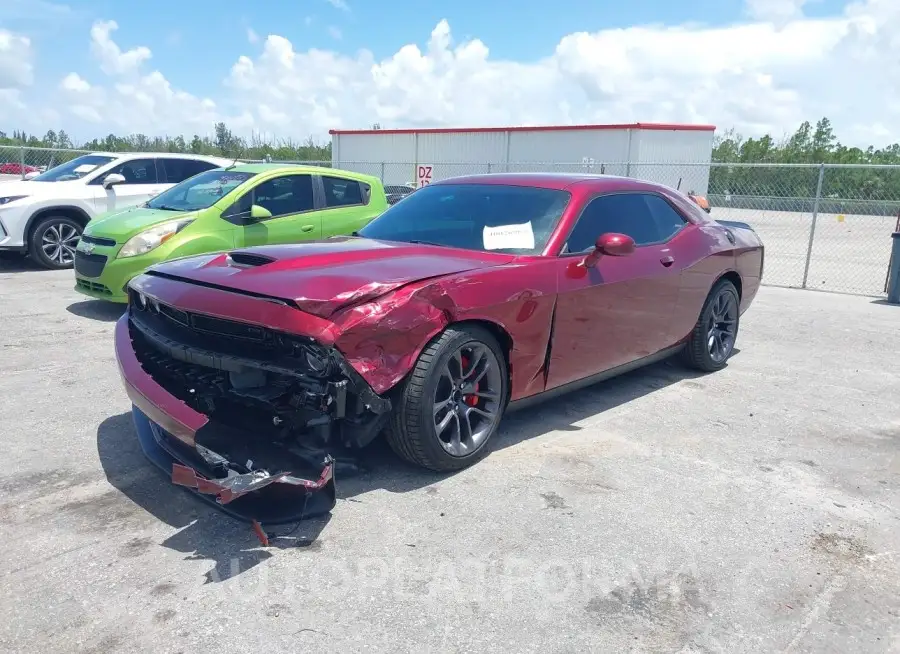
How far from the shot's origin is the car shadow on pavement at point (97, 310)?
749 cm

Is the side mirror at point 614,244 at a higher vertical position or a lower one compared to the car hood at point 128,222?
higher

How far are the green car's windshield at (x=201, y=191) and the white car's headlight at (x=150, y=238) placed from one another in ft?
1.47

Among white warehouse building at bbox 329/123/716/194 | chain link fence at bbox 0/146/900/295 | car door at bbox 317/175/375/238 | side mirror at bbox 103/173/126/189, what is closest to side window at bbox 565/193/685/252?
car door at bbox 317/175/375/238

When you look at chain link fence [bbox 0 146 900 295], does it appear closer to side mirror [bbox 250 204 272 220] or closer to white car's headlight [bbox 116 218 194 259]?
side mirror [bbox 250 204 272 220]

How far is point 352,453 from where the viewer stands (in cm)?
406

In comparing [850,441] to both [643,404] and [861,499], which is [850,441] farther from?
[643,404]

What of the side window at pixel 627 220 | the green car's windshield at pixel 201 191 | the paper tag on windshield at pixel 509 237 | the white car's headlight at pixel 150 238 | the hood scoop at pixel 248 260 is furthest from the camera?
the green car's windshield at pixel 201 191

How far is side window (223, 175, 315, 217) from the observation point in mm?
8086

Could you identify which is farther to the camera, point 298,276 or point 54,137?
point 54,137

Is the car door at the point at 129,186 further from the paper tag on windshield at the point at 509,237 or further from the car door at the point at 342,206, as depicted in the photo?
the paper tag on windshield at the point at 509,237

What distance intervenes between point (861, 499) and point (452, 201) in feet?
9.80

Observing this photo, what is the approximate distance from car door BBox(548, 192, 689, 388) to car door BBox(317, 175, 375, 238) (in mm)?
4117

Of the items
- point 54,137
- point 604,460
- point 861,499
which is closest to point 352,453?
point 604,460

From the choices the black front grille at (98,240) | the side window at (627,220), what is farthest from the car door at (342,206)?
the side window at (627,220)
